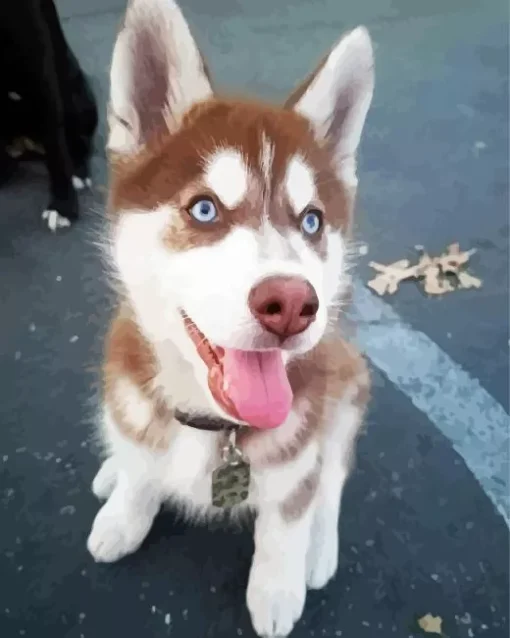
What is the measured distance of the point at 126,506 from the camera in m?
1.23

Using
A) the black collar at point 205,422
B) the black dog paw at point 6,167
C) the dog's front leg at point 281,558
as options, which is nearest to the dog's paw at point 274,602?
the dog's front leg at point 281,558

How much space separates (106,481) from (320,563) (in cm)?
38

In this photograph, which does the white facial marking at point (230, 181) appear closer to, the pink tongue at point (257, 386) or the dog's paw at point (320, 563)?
the pink tongue at point (257, 386)

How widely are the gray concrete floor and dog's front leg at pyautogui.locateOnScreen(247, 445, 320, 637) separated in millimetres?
50

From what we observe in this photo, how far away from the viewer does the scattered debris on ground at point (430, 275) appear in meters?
1.72

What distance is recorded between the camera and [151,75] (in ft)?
2.92

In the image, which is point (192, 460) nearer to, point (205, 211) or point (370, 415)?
point (205, 211)

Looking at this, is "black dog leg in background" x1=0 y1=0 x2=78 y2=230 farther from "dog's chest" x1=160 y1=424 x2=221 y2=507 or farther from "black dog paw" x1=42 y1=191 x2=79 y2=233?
"dog's chest" x1=160 y1=424 x2=221 y2=507

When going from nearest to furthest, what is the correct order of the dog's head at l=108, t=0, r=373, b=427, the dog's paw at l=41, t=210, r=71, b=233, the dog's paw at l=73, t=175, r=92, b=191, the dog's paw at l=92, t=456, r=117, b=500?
the dog's head at l=108, t=0, r=373, b=427
the dog's paw at l=92, t=456, r=117, b=500
the dog's paw at l=41, t=210, r=71, b=233
the dog's paw at l=73, t=175, r=92, b=191

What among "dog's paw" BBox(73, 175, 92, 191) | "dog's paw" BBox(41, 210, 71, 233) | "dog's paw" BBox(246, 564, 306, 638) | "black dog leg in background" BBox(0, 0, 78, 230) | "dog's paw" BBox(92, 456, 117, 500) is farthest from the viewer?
"dog's paw" BBox(73, 175, 92, 191)

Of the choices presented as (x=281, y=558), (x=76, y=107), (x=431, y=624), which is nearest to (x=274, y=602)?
(x=281, y=558)

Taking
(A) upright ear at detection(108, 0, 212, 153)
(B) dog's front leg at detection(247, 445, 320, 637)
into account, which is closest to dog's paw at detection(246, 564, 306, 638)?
(B) dog's front leg at detection(247, 445, 320, 637)

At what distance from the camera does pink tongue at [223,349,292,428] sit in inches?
34.1

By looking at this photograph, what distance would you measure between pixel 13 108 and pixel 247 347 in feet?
4.57
